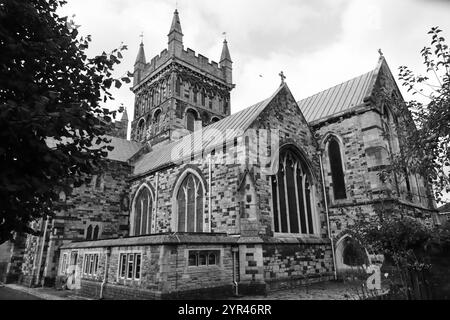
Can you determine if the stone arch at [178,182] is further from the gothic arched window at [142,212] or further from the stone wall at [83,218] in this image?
the stone wall at [83,218]

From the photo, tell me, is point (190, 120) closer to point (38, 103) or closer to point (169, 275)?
point (169, 275)

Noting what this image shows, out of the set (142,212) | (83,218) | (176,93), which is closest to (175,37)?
(176,93)

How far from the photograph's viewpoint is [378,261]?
1469cm

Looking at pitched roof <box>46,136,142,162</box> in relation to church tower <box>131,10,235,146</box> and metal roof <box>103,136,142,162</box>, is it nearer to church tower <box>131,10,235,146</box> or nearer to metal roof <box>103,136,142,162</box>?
metal roof <box>103,136,142,162</box>

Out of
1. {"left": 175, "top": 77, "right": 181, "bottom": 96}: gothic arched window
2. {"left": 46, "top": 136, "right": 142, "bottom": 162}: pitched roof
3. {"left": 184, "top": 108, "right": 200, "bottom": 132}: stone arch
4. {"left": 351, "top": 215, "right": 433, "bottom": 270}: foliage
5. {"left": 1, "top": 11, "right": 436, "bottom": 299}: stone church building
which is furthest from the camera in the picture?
{"left": 184, "top": 108, "right": 200, "bottom": 132}: stone arch

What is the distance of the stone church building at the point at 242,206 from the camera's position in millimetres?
12281

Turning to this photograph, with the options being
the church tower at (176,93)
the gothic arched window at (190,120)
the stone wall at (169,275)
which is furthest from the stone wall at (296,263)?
the gothic arched window at (190,120)

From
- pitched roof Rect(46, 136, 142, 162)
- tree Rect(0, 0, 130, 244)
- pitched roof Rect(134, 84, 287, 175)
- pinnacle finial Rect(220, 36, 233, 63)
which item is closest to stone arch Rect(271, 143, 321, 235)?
pitched roof Rect(134, 84, 287, 175)

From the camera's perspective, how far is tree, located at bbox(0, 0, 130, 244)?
5.53 m

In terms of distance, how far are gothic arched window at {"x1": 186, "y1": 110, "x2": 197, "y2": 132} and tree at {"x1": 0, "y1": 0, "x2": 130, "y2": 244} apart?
2828 cm

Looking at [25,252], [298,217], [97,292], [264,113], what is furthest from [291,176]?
[25,252]

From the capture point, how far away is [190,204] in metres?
17.3

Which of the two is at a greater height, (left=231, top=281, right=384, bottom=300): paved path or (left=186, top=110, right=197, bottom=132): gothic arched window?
(left=186, top=110, right=197, bottom=132): gothic arched window

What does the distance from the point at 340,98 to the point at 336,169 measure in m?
5.28
